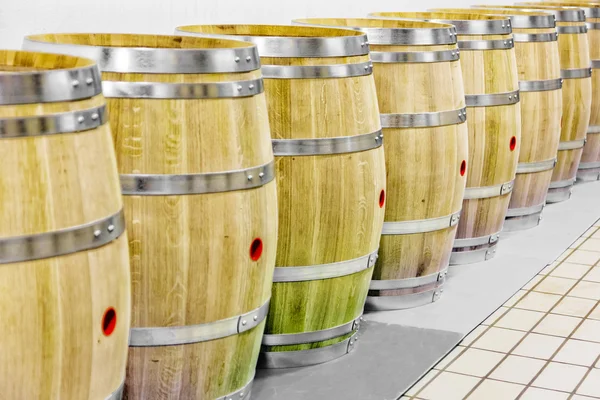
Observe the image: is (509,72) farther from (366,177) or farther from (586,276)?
(366,177)

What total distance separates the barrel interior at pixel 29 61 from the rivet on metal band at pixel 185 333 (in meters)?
0.79

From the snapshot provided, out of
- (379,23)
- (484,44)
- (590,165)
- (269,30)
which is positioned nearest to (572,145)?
(590,165)

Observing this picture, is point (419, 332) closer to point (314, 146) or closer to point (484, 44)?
point (314, 146)

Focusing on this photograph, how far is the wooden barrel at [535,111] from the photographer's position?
5.44 meters

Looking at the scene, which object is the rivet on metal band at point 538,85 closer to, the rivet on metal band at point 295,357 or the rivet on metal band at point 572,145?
the rivet on metal band at point 572,145

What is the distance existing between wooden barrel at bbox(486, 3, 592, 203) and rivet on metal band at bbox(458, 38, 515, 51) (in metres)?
1.42

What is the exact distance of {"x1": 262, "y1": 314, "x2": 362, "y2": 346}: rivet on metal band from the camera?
11.9 feet

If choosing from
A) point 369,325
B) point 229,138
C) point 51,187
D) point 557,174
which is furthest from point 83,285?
point 557,174

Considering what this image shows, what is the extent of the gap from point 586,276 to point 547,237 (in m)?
0.71

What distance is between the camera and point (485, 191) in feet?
16.4

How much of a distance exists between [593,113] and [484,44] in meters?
2.46

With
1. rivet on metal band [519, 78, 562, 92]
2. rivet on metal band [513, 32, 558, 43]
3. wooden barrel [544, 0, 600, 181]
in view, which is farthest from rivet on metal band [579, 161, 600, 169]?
rivet on metal band [513, 32, 558, 43]

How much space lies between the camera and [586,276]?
4.90 metres

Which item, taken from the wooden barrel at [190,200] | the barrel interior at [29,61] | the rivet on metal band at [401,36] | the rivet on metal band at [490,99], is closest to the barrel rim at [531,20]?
the rivet on metal band at [490,99]
